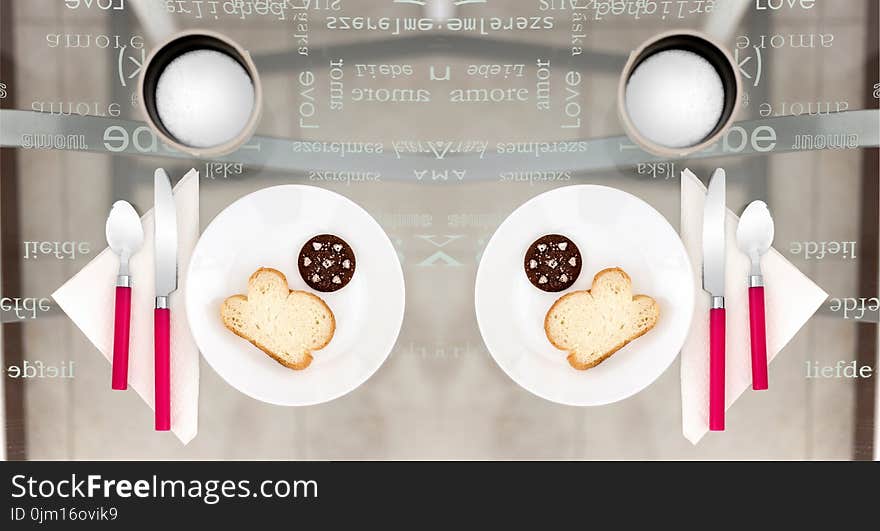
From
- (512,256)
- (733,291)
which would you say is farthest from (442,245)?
(733,291)

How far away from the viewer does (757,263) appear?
23.5 inches

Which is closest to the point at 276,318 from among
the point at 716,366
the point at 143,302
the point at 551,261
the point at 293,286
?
the point at 293,286

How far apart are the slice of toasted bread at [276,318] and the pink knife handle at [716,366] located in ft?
1.22

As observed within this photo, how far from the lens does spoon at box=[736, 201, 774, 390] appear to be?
23.1 inches

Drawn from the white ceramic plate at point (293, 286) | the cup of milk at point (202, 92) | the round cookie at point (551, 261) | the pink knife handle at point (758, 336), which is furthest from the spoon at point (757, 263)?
the cup of milk at point (202, 92)

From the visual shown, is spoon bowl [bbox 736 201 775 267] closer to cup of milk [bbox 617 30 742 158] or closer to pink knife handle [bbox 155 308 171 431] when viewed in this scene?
cup of milk [bbox 617 30 742 158]

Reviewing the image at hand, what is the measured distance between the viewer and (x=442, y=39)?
63cm

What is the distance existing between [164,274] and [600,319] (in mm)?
428

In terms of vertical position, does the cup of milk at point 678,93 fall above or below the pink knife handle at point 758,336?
above

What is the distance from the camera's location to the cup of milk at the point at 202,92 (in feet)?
1.89

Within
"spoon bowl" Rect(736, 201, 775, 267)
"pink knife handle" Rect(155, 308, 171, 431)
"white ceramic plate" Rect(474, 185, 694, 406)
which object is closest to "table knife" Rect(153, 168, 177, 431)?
"pink knife handle" Rect(155, 308, 171, 431)

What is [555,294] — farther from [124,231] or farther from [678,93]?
[124,231]

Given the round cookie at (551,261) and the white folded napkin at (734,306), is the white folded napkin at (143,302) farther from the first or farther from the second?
the white folded napkin at (734,306)
